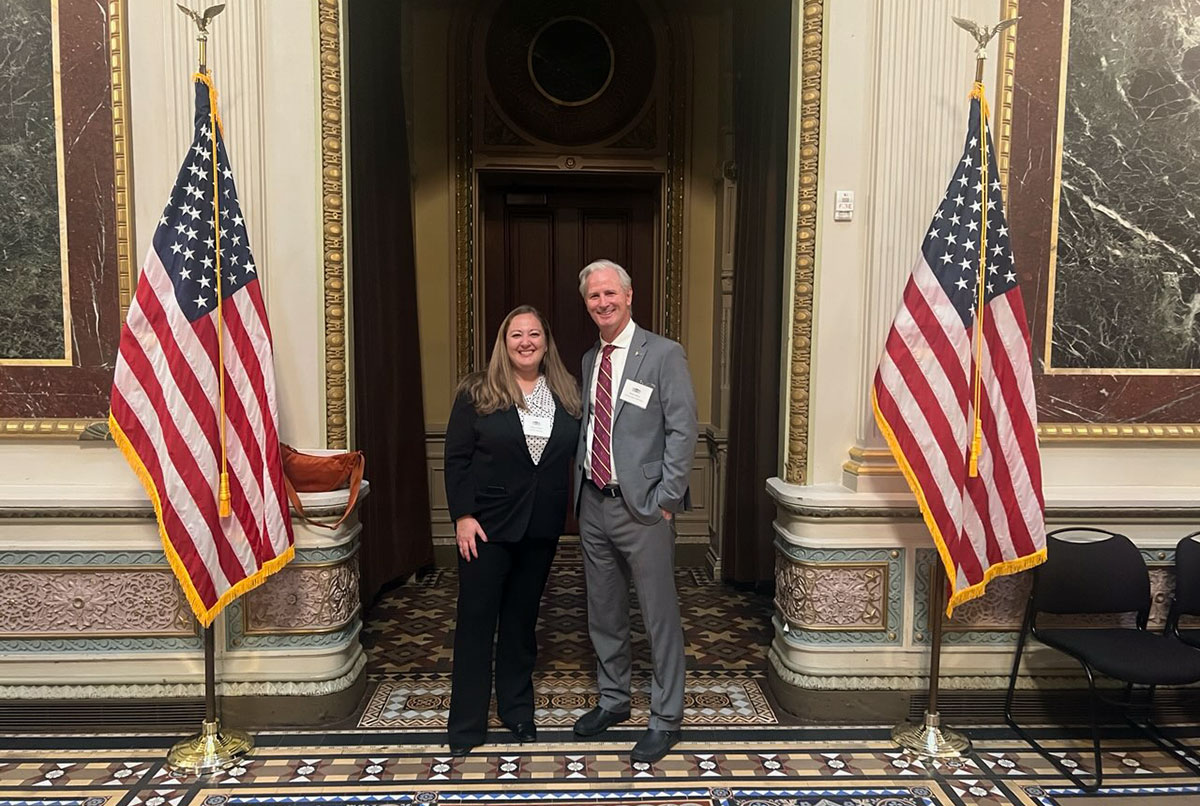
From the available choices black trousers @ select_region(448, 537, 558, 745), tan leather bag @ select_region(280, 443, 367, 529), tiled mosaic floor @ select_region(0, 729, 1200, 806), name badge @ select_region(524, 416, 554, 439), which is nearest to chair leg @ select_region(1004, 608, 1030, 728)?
tiled mosaic floor @ select_region(0, 729, 1200, 806)

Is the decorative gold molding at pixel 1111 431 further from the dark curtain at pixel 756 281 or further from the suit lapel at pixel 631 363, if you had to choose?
the suit lapel at pixel 631 363

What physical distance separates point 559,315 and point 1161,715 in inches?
144

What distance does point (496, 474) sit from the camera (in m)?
2.67

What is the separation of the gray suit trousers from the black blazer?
21cm

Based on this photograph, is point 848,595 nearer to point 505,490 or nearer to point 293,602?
point 505,490

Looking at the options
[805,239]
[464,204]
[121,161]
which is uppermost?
[464,204]

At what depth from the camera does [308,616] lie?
9.41 feet

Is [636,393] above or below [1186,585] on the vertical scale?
above

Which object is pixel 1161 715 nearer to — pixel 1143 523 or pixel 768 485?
pixel 1143 523

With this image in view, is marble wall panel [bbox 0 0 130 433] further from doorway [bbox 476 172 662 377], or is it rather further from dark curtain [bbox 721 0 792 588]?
dark curtain [bbox 721 0 792 588]

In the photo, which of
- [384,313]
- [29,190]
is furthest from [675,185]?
[29,190]

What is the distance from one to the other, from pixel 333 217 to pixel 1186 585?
11.1 ft

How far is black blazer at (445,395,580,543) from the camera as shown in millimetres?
2662

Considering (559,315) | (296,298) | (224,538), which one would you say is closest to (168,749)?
(224,538)
